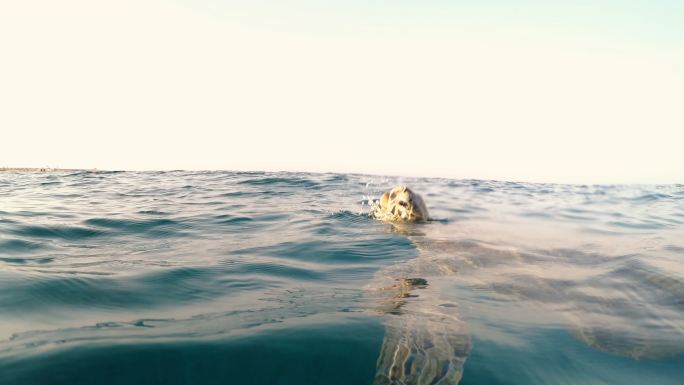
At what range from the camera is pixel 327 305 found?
3.68 metres

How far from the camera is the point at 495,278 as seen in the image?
15.9ft

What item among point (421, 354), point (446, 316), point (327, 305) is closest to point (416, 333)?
point (421, 354)

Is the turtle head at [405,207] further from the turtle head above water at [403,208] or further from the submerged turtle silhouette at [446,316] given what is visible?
the submerged turtle silhouette at [446,316]

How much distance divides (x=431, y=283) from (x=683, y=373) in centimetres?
237

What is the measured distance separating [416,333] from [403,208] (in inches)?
251

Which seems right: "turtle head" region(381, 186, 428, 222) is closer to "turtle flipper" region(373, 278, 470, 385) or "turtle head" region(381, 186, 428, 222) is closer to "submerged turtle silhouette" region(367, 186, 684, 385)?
"submerged turtle silhouette" region(367, 186, 684, 385)

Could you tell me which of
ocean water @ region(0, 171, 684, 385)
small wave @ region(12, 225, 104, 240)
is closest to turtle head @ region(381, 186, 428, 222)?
ocean water @ region(0, 171, 684, 385)

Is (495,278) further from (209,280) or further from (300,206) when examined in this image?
(300,206)

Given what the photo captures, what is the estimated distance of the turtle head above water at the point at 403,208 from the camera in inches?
366

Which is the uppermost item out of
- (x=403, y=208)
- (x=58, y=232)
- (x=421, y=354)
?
(x=403, y=208)

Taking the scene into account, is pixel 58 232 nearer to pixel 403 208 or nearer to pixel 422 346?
pixel 422 346

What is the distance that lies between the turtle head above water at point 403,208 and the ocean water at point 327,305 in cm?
143

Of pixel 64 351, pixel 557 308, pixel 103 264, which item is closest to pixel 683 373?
pixel 557 308

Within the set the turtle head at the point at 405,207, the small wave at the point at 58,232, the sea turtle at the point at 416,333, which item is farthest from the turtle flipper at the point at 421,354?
the small wave at the point at 58,232
